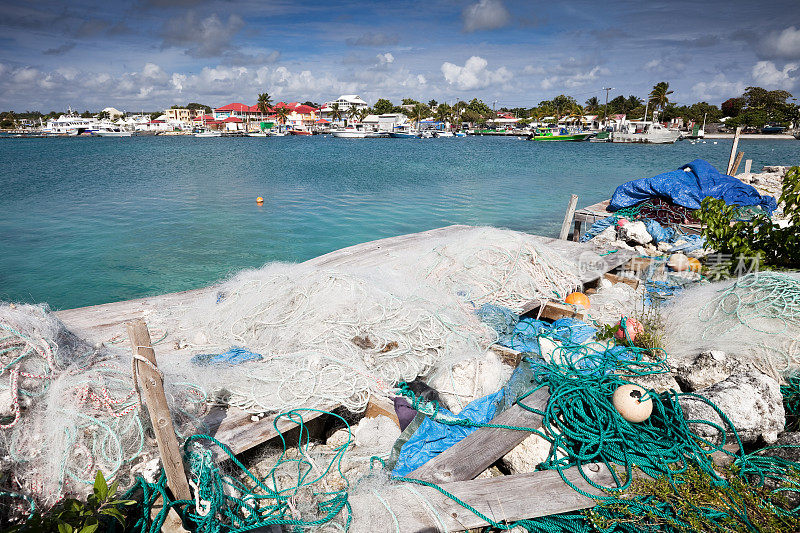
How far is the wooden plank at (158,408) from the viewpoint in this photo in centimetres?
259

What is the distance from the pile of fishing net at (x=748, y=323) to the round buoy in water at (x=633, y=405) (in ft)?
5.76

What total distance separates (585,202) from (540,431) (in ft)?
76.1

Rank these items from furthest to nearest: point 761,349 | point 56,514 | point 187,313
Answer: point 187,313 < point 761,349 < point 56,514

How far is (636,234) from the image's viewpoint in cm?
1108

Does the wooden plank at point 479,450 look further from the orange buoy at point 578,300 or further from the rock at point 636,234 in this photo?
the rock at point 636,234

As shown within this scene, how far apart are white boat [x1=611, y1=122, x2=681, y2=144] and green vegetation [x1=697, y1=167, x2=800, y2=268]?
88095 millimetres

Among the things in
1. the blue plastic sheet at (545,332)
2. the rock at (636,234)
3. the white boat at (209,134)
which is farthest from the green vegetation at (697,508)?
the white boat at (209,134)

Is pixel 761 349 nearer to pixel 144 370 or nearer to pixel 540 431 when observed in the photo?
pixel 540 431

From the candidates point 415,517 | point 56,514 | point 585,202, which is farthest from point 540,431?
point 585,202

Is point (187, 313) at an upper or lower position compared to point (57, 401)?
lower

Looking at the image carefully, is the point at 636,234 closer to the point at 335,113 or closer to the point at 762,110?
the point at 762,110

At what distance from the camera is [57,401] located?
304 cm

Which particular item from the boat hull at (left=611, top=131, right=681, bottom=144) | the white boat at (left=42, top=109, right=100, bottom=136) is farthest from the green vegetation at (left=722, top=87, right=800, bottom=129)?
the white boat at (left=42, top=109, right=100, bottom=136)

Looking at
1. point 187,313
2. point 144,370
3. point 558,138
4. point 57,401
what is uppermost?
point 558,138
